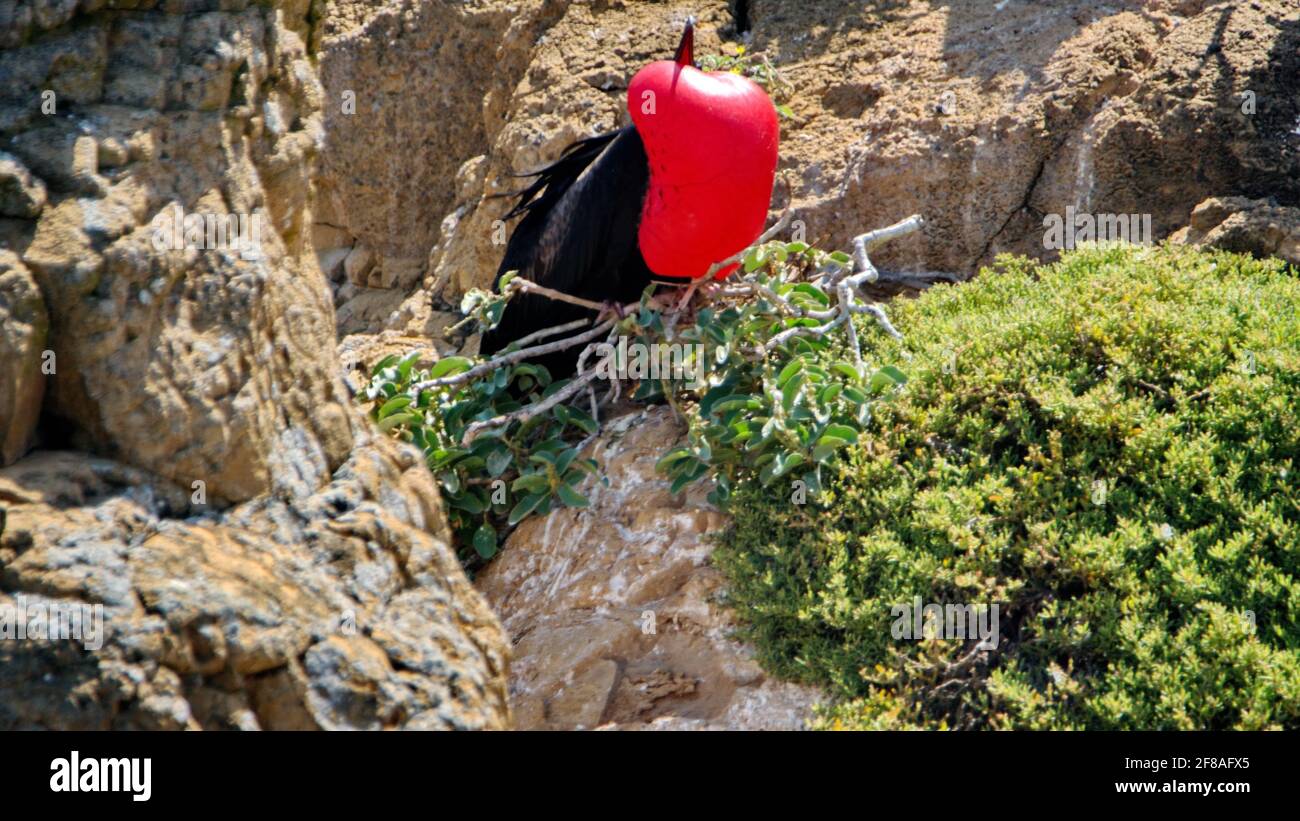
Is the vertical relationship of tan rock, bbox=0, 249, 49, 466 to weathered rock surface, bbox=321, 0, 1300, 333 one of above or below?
below

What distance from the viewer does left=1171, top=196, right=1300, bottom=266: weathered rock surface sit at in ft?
13.8

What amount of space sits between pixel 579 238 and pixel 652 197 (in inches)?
12.2

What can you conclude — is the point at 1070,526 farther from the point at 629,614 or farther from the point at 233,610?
the point at 233,610

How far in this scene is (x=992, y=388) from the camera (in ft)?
11.8

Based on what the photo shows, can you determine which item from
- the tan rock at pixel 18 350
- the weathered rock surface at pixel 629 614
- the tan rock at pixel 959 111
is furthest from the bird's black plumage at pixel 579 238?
the tan rock at pixel 18 350

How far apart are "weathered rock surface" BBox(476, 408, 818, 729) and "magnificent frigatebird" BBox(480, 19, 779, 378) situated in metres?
0.55

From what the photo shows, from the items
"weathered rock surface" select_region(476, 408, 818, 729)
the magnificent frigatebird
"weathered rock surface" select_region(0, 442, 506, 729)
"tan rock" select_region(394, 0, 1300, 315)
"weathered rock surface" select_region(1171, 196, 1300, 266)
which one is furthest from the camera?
"tan rock" select_region(394, 0, 1300, 315)

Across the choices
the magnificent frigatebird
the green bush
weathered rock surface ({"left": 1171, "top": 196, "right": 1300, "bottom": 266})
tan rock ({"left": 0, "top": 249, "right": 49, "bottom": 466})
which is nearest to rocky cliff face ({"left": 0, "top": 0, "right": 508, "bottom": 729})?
tan rock ({"left": 0, "top": 249, "right": 49, "bottom": 466})

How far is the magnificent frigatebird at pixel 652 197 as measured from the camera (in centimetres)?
399

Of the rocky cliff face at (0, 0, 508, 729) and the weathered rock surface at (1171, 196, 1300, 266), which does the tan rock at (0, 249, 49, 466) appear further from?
the weathered rock surface at (1171, 196, 1300, 266)

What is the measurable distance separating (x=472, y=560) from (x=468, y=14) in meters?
2.89

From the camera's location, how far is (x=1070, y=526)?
3205 millimetres

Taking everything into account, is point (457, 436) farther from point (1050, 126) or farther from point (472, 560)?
point (1050, 126)

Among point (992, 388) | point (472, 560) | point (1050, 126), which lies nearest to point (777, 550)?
point (992, 388)
